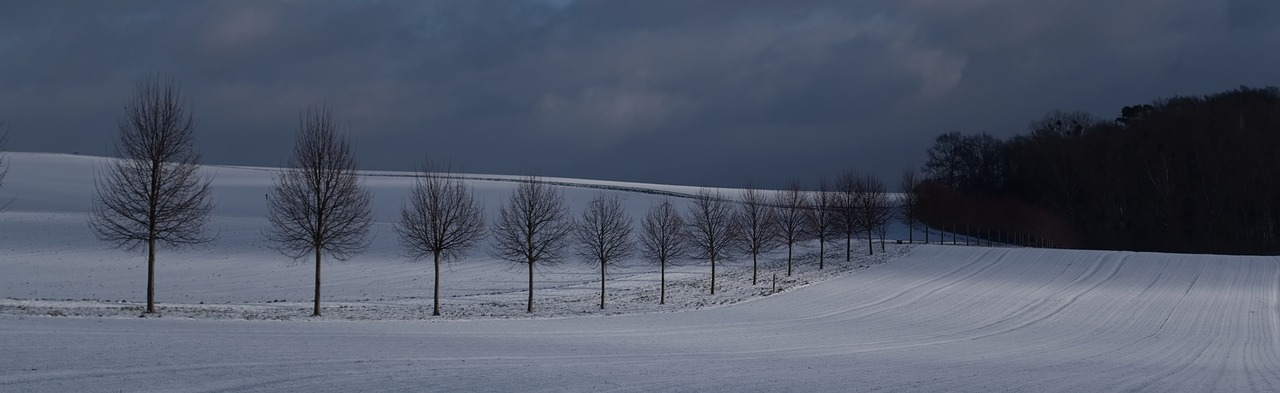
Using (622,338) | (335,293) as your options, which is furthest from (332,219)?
(622,338)

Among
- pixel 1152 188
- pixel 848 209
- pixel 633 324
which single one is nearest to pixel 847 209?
pixel 848 209

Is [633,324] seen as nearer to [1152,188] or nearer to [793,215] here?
[793,215]

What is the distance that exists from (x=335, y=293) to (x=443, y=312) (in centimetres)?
880

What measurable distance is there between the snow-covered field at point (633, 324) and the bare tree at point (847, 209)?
1.83 meters

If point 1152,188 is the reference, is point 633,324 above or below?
below

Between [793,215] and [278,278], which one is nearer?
[278,278]

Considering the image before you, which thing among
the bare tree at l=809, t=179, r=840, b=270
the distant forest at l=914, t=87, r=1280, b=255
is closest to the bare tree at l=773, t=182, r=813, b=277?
the bare tree at l=809, t=179, r=840, b=270

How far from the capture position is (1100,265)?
50.3 metres

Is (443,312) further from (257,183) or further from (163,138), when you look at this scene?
(257,183)

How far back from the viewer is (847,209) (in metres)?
54.6

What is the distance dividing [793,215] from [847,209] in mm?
7039

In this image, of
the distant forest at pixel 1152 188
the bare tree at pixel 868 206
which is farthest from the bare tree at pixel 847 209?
the distant forest at pixel 1152 188

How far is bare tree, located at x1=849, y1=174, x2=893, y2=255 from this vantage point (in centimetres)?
5559

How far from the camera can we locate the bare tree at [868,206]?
5559 centimetres
